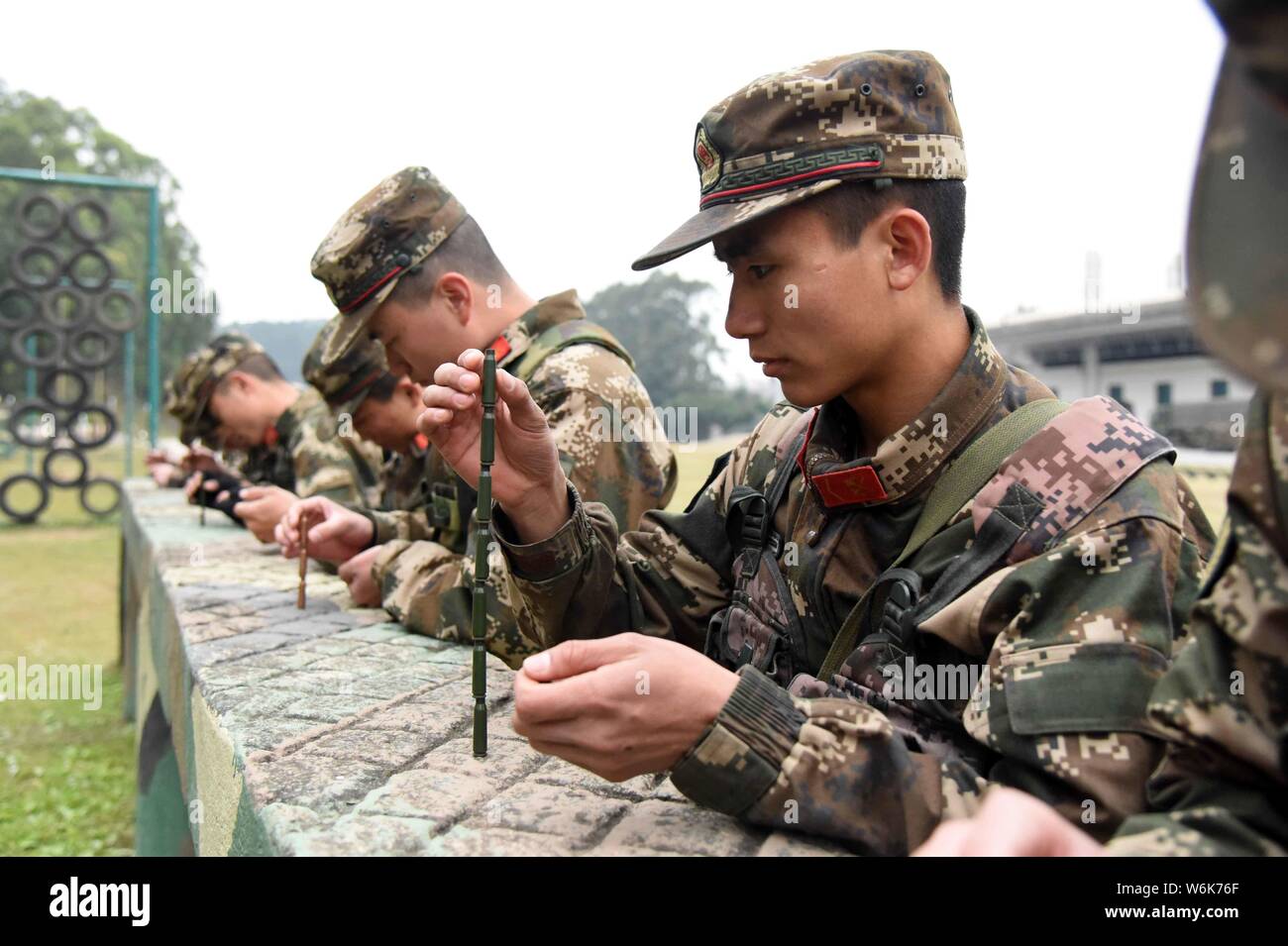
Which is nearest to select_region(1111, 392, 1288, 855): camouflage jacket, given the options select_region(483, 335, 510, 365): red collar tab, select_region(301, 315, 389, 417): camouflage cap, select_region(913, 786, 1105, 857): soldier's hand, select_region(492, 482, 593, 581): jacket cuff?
select_region(913, 786, 1105, 857): soldier's hand

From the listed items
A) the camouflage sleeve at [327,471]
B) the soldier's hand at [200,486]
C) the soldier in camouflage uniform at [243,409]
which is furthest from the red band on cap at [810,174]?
the soldier's hand at [200,486]

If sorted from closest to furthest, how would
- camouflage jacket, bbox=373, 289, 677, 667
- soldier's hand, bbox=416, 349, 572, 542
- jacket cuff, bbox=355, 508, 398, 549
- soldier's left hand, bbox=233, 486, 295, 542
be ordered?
soldier's hand, bbox=416, 349, 572, 542 → camouflage jacket, bbox=373, 289, 677, 667 → jacket cuff, bbox=355, 508, 398, 549 → soldier's left hand, bbox=233, 486, 295, 542

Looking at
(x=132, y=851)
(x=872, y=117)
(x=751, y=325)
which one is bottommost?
(x=132, y=851)

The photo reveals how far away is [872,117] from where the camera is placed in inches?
77.6

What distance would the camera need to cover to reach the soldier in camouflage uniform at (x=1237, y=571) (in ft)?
2.97

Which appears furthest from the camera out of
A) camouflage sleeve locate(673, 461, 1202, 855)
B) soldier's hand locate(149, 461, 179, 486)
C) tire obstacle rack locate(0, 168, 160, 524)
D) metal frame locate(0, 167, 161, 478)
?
tire obstacle rack locate(0, 168, 160, 524)

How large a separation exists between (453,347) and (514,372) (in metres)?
0.35

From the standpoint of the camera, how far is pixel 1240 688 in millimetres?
1240

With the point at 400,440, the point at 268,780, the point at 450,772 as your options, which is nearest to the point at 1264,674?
the point at 450,772

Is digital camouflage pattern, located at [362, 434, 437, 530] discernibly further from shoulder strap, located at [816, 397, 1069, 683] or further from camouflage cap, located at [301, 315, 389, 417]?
shoulder strap, located at [816, 397, 1069, 683]

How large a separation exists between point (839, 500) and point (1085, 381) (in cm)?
3005

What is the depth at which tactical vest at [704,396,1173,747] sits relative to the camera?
1.75m

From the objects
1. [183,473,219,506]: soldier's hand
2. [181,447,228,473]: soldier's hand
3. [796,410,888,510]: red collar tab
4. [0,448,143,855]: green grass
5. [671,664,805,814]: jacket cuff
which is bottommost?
[0,448,143,855]: green grass

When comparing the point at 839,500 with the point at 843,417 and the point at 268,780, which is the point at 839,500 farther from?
the point at 268,780
